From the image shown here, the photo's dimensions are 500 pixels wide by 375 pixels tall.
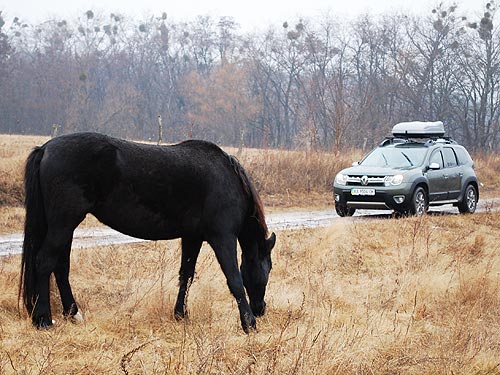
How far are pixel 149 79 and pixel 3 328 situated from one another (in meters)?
66.4

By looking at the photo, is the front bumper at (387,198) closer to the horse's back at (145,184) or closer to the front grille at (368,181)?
the front grille at (368,181)

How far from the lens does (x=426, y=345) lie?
20.8 ft

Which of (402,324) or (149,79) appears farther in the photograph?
(149,79)

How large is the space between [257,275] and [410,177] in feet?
32.5

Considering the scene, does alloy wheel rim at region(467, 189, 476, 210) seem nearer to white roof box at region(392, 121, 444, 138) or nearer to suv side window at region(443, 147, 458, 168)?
suv side window at region(443, 147, 458, 168)

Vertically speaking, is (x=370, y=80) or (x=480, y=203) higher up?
(x=370, y=80)

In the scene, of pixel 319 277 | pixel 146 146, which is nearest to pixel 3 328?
pixel 146 146

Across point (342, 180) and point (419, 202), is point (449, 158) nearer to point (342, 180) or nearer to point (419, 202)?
point (419, 202)

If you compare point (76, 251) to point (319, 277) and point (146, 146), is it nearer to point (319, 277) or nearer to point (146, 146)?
point (319, 277)

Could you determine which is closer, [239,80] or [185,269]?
[185,269]

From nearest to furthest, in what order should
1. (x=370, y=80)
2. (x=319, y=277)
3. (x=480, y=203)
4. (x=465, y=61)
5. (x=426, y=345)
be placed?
(x=426, y=345)
(x=319, y=277)
(x=480, y=203)
(x=465, y=61)
(x=370, y=80)

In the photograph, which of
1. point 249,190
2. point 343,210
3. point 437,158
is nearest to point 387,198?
point 343,210

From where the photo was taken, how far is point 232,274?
20.8ft

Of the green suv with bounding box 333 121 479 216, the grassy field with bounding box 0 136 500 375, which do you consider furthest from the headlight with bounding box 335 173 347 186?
the grassy field with bounding box 0 136 500 375
